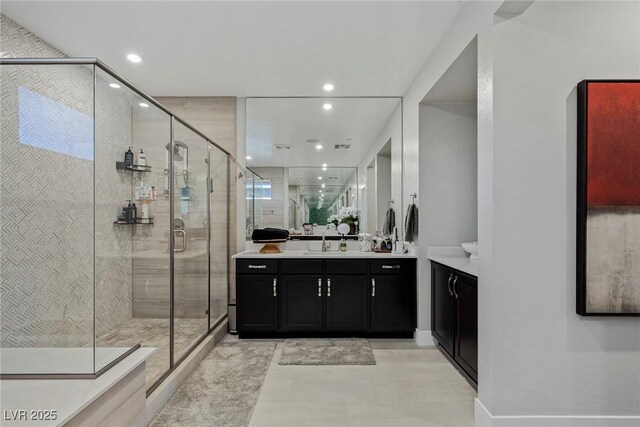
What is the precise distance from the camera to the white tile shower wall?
7.21 ft

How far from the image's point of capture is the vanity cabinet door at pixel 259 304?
358cm

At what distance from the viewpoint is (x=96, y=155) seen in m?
2.06

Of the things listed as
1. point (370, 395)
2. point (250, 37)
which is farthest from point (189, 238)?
point (370, 395)

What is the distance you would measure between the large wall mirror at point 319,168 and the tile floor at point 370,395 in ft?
5.34

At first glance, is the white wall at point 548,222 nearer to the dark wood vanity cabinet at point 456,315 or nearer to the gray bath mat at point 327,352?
the dark wood vanity cabinet at point 456,315

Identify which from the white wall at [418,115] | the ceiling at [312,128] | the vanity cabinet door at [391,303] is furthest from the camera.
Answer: the ceiling at [312,128]

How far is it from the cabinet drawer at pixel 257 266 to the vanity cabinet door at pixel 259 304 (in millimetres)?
52

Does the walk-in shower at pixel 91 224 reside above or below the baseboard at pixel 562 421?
above

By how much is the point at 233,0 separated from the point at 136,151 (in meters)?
1.48

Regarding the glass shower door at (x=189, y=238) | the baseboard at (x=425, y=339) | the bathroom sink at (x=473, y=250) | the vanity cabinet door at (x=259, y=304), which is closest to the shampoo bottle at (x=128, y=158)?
the glass shower door at (x=189, y=238)

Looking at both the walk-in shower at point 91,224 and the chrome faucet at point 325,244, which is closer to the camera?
the walk-in shower at point 91,224

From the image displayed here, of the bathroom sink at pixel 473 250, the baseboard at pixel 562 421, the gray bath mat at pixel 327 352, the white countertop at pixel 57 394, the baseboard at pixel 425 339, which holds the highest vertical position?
the bathroom sink at pixel 473 250

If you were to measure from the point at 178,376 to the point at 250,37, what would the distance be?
2.55m

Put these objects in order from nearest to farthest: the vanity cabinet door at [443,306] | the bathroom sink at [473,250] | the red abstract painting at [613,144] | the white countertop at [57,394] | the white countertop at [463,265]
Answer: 1. the white countertop at [57,394]
2. the red abstract painting at [613,144]
3. the white countertop at [463,265]
4. the bathroom sink at [473,250]
5. the vanity cabinet door at [443,306]
